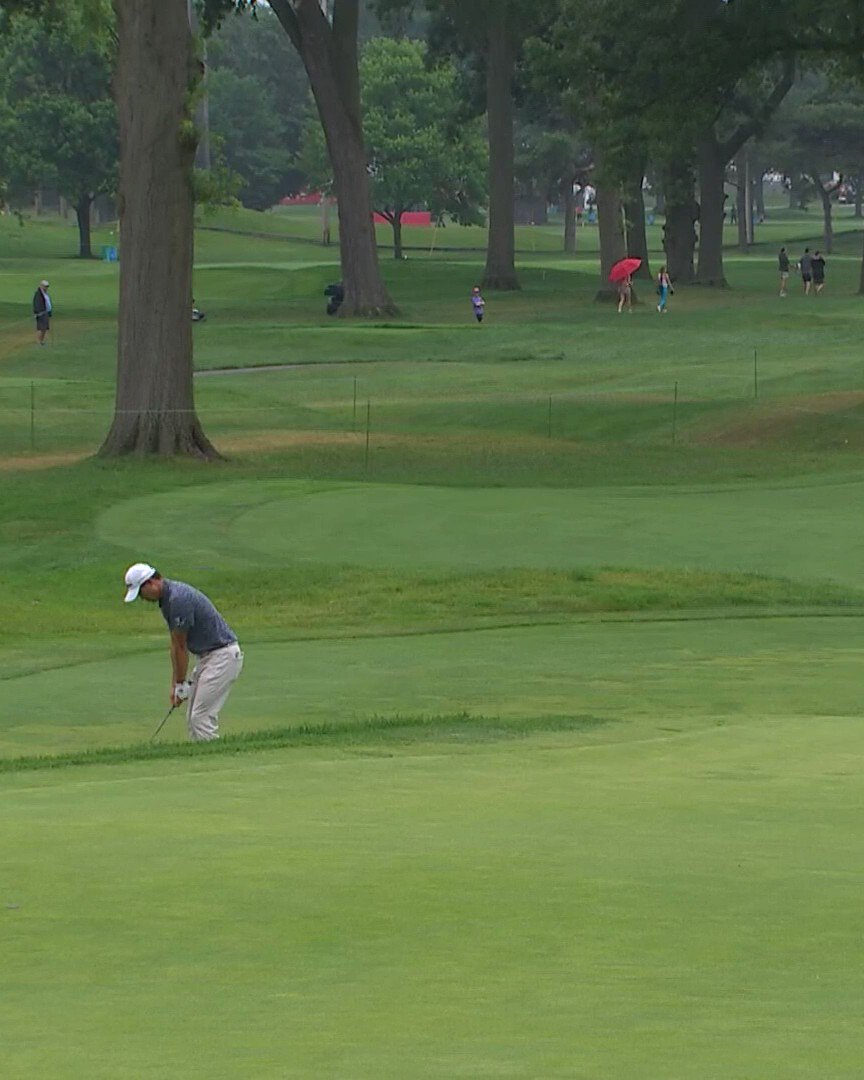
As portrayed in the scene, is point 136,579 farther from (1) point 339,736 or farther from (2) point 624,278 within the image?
(2) point 624,278

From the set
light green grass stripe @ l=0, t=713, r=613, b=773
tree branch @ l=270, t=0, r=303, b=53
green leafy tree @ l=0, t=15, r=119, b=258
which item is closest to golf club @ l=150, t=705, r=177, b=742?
light green grass stripe @ l=0, t=713, r=613, b=773

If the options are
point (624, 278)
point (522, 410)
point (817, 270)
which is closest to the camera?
point (522, 410)

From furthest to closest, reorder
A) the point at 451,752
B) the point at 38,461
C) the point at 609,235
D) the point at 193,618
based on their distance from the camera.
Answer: the point at 609,235, the point at 38,461, the point at 193,618, the point at 451,752

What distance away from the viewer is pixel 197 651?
617 inches

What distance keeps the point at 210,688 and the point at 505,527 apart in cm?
1218

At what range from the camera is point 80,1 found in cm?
3784

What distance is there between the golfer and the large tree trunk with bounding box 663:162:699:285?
2757 inches

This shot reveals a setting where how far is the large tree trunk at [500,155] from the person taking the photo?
83312 millimetres

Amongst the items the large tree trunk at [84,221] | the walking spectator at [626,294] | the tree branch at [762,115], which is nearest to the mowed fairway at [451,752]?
the walking spectator at [626,294]

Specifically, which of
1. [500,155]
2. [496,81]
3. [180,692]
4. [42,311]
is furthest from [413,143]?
[180,692]

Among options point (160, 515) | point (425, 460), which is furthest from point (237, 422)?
point (160, 515)

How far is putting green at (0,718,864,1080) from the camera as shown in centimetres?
632

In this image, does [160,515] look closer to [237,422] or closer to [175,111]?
[175,111]

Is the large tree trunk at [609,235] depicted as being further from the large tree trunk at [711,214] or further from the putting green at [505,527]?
the putting green at [505,527]
